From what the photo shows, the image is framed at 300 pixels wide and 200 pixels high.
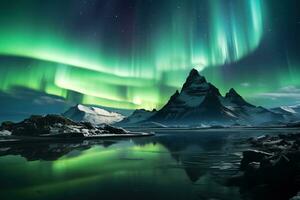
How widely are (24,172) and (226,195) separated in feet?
77.4

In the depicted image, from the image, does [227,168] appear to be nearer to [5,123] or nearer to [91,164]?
[91,164]

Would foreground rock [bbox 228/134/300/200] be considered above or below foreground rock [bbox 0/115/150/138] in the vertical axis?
below

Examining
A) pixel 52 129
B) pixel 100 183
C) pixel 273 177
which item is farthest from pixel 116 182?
pixel 52 129

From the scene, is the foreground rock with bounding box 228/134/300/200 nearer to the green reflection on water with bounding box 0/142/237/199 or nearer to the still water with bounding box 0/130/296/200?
the still water with bounding box 0/130/296/200

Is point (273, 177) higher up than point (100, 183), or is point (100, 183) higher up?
point (273, 177)

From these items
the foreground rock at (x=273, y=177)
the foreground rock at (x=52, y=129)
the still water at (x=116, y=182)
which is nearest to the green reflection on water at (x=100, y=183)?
the still water at (x=116, y=182)

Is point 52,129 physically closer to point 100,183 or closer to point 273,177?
point 100,183

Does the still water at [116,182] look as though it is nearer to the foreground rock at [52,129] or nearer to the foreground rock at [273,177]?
the foreground rock at [273,177]

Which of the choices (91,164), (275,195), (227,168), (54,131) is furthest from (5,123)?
(275,195)

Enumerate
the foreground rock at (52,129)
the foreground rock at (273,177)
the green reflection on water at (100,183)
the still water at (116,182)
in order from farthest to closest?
1. the foreground rock at (52,129)
2. the foreground rock at (273,177)
3. the green reflection on water at (100,183)
4. the still water at (116,182)

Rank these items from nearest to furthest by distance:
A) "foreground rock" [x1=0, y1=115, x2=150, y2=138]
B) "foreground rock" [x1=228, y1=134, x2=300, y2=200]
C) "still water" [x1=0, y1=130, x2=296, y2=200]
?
"still water" [x1=0, y1=130, x2=296, y2=200], "foreground rock" [x1=228, y1=134, x2=300, y2=200], "foreground rock" [x1=0, y1=115, x2=150, y2=138]

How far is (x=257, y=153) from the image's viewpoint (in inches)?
1326

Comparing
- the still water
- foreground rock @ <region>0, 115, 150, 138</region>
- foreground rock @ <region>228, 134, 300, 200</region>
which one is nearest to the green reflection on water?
the still water

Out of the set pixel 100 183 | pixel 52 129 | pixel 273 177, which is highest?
pixel 52 129
